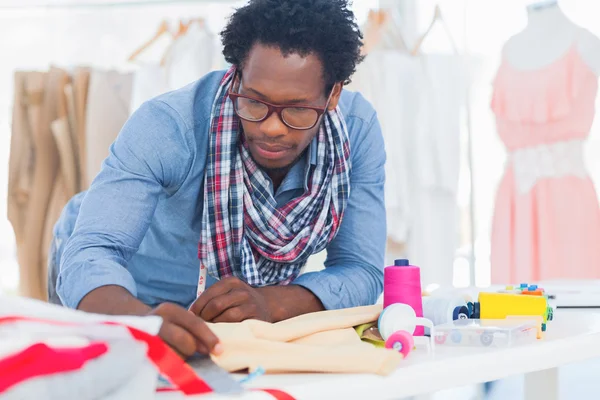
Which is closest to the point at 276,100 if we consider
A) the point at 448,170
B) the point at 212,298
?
the point at 212,298

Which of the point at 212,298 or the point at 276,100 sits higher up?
the point at 276,100

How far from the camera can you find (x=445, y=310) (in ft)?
3.69

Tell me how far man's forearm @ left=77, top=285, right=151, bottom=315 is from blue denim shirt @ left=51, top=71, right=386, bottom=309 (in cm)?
2

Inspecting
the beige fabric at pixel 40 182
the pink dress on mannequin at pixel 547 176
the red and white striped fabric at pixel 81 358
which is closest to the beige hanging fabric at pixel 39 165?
the beige fabric at pixel 40 182

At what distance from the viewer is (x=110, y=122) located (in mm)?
2994

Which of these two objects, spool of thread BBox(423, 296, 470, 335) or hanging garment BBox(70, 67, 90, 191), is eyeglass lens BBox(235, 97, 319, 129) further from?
hanging garment BBox(70, 67, 90, 191)

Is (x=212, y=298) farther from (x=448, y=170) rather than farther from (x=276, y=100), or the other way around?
(x=448, y=170)

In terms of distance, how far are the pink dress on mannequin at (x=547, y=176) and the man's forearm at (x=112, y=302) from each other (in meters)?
2.28

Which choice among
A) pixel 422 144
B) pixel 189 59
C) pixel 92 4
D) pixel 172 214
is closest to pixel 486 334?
pixel 172 214

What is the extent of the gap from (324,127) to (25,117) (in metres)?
1.92

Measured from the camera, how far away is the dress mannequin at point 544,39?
117 inches

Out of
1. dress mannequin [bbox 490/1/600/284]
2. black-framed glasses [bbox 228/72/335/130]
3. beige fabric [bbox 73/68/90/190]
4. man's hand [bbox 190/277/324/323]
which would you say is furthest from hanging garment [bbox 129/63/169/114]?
man's hand [bbox 190/277/324/323]

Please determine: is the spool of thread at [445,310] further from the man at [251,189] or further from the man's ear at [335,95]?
the man's ear at [335,95]

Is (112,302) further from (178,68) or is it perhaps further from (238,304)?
(178,68)
